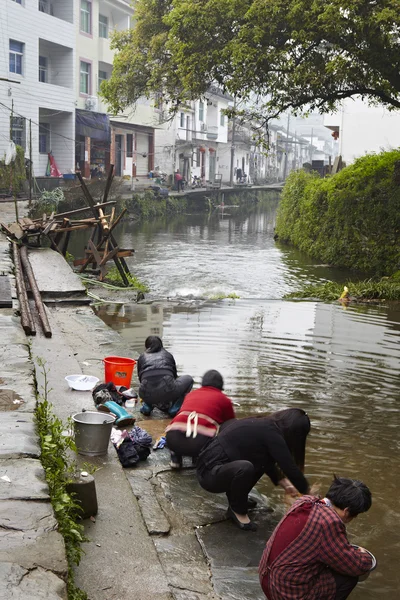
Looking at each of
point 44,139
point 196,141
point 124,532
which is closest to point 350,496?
point 124,532

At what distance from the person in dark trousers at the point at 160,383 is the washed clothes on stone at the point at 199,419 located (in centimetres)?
142

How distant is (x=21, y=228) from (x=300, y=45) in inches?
304

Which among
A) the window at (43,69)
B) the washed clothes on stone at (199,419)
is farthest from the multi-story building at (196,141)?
the washed clothes on stone at (199,419)

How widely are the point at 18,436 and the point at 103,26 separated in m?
41.3

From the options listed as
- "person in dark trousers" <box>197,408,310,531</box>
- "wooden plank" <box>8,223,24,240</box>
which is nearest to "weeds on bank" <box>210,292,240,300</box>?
"wooden plank" <box>8,223,24,240</box>

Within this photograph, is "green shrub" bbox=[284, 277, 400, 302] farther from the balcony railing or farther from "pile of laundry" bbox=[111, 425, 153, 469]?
the balcony railing

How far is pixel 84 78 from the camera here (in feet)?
132

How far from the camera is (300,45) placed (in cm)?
1641

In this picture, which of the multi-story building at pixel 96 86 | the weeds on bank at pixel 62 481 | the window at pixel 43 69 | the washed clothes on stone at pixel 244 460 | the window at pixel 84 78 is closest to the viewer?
the weeds on bank at pixel 62 481

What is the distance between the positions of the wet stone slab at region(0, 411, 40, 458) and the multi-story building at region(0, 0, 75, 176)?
2625 cm

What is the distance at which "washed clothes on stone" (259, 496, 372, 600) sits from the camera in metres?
3.73

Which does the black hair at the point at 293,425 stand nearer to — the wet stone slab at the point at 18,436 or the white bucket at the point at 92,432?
the white bucket at the point at 92,432

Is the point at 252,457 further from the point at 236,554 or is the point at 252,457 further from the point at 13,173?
the point at 13,173

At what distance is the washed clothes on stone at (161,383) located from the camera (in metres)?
7.17
